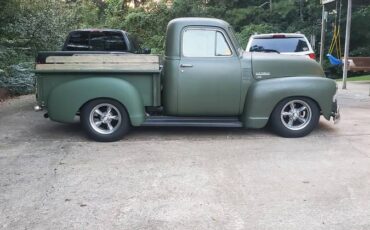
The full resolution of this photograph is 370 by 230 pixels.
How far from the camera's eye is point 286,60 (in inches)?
325

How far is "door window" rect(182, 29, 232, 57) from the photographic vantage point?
26.6ft

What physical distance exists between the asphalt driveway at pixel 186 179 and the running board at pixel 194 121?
22 centimetres

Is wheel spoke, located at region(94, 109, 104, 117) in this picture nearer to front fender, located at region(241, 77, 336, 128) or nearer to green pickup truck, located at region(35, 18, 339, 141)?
green pickup truck, located at region(35, 18, 339, 141)

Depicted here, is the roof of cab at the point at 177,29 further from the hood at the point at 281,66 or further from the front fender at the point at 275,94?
the front fender at the point at 275,94

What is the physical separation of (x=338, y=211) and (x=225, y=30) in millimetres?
4034

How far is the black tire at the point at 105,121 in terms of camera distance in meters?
7.90

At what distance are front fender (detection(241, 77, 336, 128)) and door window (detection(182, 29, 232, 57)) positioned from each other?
30.3 inches

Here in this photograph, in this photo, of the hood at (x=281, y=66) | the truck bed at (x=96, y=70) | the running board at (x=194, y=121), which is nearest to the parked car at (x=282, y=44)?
the hood at (x=281, y=66)

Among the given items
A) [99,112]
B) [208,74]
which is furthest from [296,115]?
[99,112]

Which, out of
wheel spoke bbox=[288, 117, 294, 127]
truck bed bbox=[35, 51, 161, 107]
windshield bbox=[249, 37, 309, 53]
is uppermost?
windshield bbox=[249, 37, 309, 53]

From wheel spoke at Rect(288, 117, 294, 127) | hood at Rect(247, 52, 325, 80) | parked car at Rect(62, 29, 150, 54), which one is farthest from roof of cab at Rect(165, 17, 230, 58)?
parked car at Rect(62, 29, 150, 54)

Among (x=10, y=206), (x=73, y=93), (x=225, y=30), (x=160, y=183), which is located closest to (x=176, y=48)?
(x=225, y=30)

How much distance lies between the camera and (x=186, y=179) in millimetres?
5930

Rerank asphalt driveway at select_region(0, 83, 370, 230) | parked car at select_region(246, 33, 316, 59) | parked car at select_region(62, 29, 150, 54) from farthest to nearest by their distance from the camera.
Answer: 1. parked car at select_region(246, 33, 316, 59)
2. parked car at select_region(62, 29, 150, 54)
3. asphalt driveway at select_region(0, 83, 370, 230)
